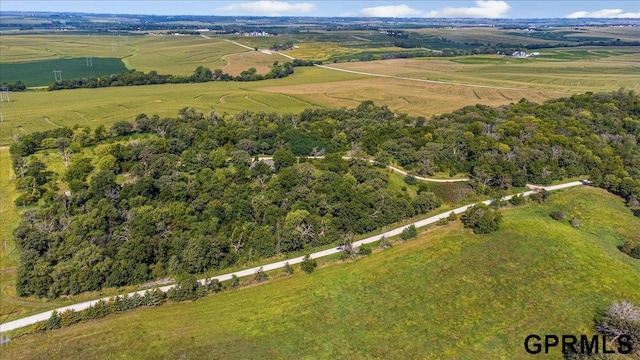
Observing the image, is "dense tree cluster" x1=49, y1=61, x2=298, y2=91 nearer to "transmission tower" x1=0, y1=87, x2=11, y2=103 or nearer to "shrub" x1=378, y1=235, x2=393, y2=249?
"transmission tower" x1=0, y1=87, x2=11, y2=103

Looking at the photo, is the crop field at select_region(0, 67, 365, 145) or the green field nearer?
the crop field at select_region(0, 67, 365, 145)

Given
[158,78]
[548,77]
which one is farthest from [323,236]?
[548,77]

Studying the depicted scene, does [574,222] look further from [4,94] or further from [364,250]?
[4,94]

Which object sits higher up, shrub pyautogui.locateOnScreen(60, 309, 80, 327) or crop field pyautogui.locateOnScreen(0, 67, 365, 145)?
crop field pyautogui.locateOnScreen(0, 67, 365, 145)

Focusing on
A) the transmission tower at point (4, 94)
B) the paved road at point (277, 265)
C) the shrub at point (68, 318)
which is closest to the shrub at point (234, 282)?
the paved road at point (277, 265)

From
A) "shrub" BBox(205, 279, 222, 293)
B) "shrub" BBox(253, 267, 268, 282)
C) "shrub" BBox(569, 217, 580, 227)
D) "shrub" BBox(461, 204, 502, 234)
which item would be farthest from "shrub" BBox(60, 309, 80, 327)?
"shrub" BBox(569, 217, 580, 227)

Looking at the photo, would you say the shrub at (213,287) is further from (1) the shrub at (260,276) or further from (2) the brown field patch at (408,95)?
(2) the brown field patch at (408,95)
